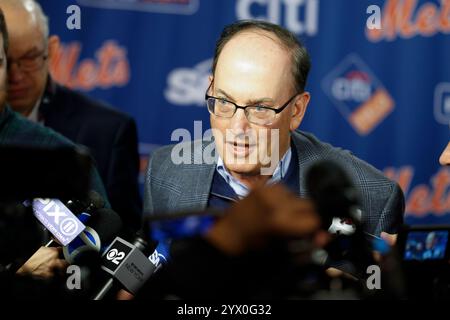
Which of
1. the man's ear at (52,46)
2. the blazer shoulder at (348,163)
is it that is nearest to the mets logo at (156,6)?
the man's ear at (52,46)

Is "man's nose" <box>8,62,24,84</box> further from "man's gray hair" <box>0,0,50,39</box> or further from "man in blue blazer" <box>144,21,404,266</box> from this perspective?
"man in blue blazer" <box>144,21,404,266</box>

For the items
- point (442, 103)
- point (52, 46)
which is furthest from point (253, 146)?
point (442, 103)

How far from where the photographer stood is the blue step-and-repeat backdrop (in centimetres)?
232

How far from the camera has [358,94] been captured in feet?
7.88

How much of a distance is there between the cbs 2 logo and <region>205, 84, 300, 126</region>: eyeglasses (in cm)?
35

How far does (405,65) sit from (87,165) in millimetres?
1735

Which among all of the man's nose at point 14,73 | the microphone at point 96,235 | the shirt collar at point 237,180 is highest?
the man's nose at point 14,73

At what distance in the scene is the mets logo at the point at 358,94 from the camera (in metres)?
2.38

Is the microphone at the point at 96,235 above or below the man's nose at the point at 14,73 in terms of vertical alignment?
below

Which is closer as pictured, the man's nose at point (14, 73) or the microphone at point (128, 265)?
the microphone at point (128, 265)

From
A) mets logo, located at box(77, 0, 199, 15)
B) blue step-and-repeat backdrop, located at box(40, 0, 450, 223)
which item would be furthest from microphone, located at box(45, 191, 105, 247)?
mets logo, located at box(77, 0, 199, 15)

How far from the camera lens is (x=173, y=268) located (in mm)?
861

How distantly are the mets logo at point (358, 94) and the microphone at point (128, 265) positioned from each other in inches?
55.3

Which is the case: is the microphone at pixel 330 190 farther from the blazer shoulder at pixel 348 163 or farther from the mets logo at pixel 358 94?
the mets logo at pixel 358 94
